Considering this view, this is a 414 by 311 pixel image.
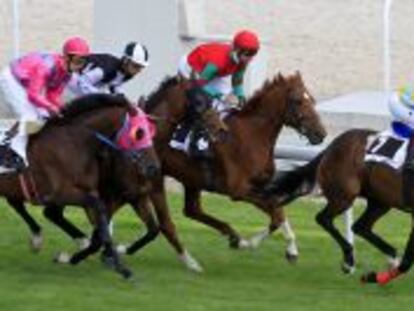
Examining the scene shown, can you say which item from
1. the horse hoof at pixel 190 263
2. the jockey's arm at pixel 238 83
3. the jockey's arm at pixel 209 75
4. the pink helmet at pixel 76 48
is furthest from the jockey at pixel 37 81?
the jockey's arm at pixel 238 83

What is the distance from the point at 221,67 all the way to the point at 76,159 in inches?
79.0

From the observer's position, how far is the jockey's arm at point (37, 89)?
1148 cm

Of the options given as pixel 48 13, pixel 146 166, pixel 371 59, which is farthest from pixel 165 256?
pixel 48 13

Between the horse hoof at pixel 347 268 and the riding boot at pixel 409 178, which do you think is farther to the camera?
the horse hoof at pixel 347 268

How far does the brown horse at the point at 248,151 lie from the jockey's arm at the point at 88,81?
41 cm

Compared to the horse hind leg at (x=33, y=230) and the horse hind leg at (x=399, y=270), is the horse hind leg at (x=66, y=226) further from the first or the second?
the horse hind leg at (x=399, y=270)

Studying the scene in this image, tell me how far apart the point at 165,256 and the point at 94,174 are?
1359 millimetres

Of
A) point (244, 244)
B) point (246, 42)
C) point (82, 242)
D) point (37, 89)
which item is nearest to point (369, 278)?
point (244, 244)

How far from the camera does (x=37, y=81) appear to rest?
11.6 m

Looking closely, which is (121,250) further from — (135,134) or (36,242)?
(135,134)

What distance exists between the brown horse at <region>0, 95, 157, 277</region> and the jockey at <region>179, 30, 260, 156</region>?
99 centimetres

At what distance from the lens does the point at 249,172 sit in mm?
12445

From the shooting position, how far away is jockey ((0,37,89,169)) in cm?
1144

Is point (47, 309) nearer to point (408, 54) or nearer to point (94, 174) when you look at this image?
point (94, 174)
